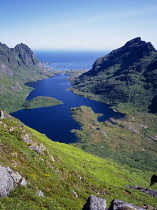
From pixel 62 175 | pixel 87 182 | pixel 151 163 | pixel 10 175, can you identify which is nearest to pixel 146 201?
pixel 87 182

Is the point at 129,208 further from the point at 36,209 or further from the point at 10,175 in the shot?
the point at 10,175

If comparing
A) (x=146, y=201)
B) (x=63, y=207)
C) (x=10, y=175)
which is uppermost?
(x=10, y=175)

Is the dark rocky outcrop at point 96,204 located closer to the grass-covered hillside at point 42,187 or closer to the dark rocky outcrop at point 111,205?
the dark rocky outcrop at point 111,205

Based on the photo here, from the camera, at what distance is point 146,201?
51.3m

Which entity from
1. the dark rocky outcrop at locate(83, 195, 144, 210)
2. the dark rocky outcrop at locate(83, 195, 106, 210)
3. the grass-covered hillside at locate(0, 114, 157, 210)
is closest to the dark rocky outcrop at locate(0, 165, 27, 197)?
the grass-covered hillside at locate(0, 114, 157, 210)

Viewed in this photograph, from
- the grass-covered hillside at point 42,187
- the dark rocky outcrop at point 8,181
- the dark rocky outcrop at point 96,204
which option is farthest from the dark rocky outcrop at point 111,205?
the dark rocky outcrop at point 8,181

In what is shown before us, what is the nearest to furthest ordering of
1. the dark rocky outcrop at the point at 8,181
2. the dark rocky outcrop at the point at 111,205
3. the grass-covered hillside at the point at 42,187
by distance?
1. the dark rocky outcrop at the point at 111,205
2. the grass-covered hillside at the point at 42,187
3. the dark rocky outcrop at the point at 8,181

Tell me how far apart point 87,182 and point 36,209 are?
83.7 ft

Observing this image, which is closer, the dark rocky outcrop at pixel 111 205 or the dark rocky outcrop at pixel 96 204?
the dark rocky outcrop at pixel 111 205

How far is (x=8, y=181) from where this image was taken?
29703 mm

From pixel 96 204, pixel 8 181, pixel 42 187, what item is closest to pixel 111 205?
pixel 96 204

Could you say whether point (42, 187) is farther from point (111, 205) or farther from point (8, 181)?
point (111, 205)

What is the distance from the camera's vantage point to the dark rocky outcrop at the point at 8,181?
28.6m

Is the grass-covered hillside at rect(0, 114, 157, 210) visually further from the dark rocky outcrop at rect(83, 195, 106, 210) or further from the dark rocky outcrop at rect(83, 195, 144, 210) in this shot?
the dark rocky outcrop at rect(83, 195, 144, 210)
